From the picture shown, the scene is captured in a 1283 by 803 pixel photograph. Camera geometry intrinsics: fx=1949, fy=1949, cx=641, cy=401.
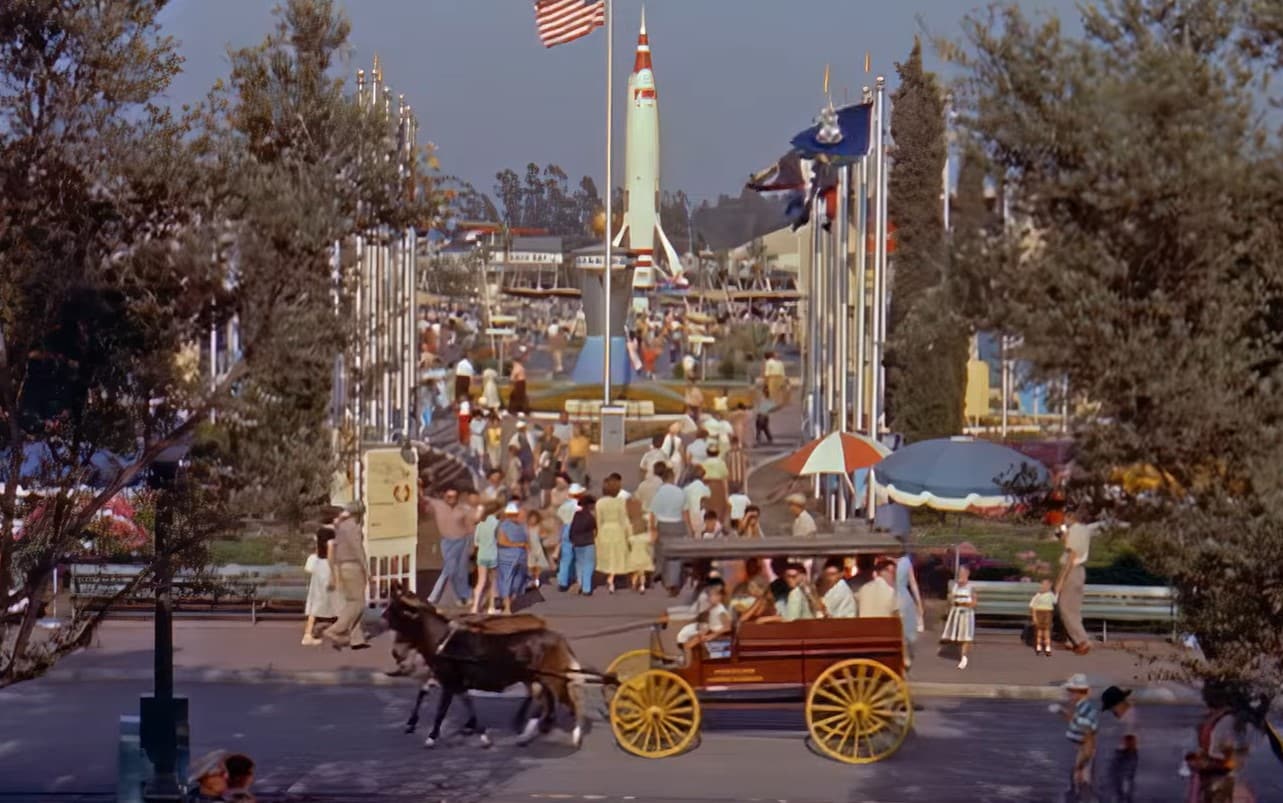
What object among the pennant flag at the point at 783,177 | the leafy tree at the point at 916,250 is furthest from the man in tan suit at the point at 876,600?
the pennant flag at the point at 783,177

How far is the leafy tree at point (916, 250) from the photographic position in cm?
3130

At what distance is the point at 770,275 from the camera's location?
107750 millimetres

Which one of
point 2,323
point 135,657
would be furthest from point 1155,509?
point 135,657

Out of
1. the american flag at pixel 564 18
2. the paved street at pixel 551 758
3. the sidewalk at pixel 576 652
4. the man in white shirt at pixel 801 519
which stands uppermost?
the american flag at pixel 564 18

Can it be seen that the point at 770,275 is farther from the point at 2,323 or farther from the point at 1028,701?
the point at 2,323

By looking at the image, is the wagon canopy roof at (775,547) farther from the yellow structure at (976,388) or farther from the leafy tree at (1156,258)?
the yellow structure at (976,388)

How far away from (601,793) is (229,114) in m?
5.85

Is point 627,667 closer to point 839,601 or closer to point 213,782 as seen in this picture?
point 839,601

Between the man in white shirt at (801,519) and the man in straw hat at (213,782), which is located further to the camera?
the man in white shirt at (801,519)

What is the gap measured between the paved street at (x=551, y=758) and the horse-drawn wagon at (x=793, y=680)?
0.79ft

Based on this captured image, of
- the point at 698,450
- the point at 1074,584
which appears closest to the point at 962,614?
the point at 1074,584

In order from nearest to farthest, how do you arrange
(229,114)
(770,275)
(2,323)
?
(2,323) → (229,114) → (770,275)

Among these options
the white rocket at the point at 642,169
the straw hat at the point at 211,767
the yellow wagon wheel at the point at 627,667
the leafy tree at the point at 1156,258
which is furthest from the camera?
the white rocket at the point at 642,169

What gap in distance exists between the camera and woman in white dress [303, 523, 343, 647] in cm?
1989
